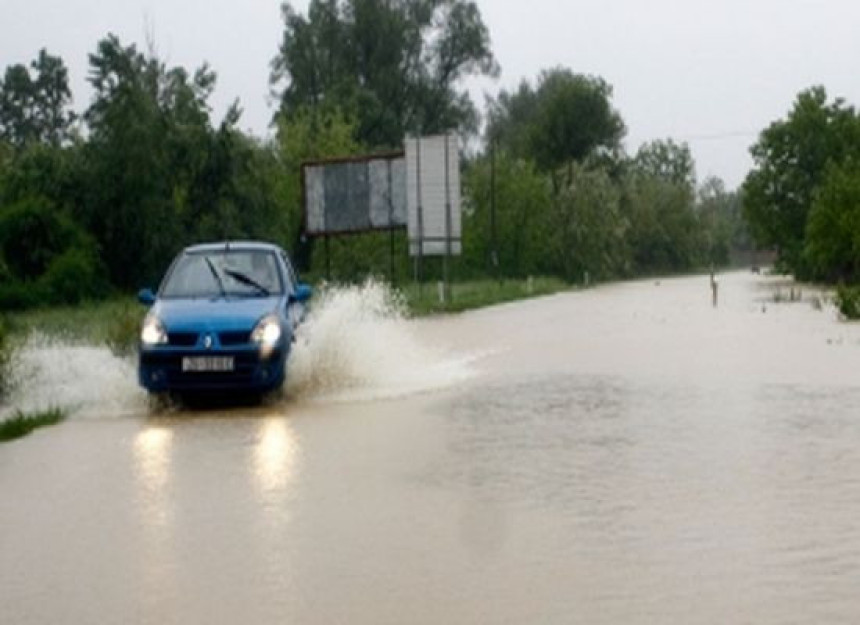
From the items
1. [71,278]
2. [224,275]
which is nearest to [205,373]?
[224,275]

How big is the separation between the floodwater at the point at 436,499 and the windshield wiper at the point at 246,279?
865mm

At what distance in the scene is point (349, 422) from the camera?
14.9 metres

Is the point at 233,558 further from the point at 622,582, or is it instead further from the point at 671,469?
the point at 671,469

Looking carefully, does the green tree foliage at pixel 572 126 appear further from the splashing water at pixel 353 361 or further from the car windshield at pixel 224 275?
the car windshield at pixel 224 275

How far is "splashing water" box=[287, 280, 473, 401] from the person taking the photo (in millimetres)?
17500

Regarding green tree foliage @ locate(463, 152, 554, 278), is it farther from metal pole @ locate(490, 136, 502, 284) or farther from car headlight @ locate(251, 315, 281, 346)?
car headlight @ locate(251, 315, 281, 346)

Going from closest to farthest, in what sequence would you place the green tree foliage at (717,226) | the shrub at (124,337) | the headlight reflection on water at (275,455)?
the headlight reflection on water at (275,455), the shrub at (124,337), the green tree foliage at (717,226)

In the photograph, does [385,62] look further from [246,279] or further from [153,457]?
[153,457]

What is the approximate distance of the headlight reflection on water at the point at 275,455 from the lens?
1096 cm

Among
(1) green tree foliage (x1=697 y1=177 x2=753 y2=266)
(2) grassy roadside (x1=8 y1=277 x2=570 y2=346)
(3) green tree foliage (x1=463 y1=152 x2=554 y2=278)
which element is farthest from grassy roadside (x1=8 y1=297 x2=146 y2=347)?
(1) green tree foliage (x1=697 y1=177 x2=753 y2=266)

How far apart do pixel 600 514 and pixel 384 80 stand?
75.2 metres

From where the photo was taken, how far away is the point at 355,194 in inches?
2028

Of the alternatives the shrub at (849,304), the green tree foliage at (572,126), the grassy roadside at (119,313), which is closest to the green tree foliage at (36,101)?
the green tree foliage at (572,126)

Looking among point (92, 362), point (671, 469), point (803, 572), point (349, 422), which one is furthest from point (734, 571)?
point (92, 362)
